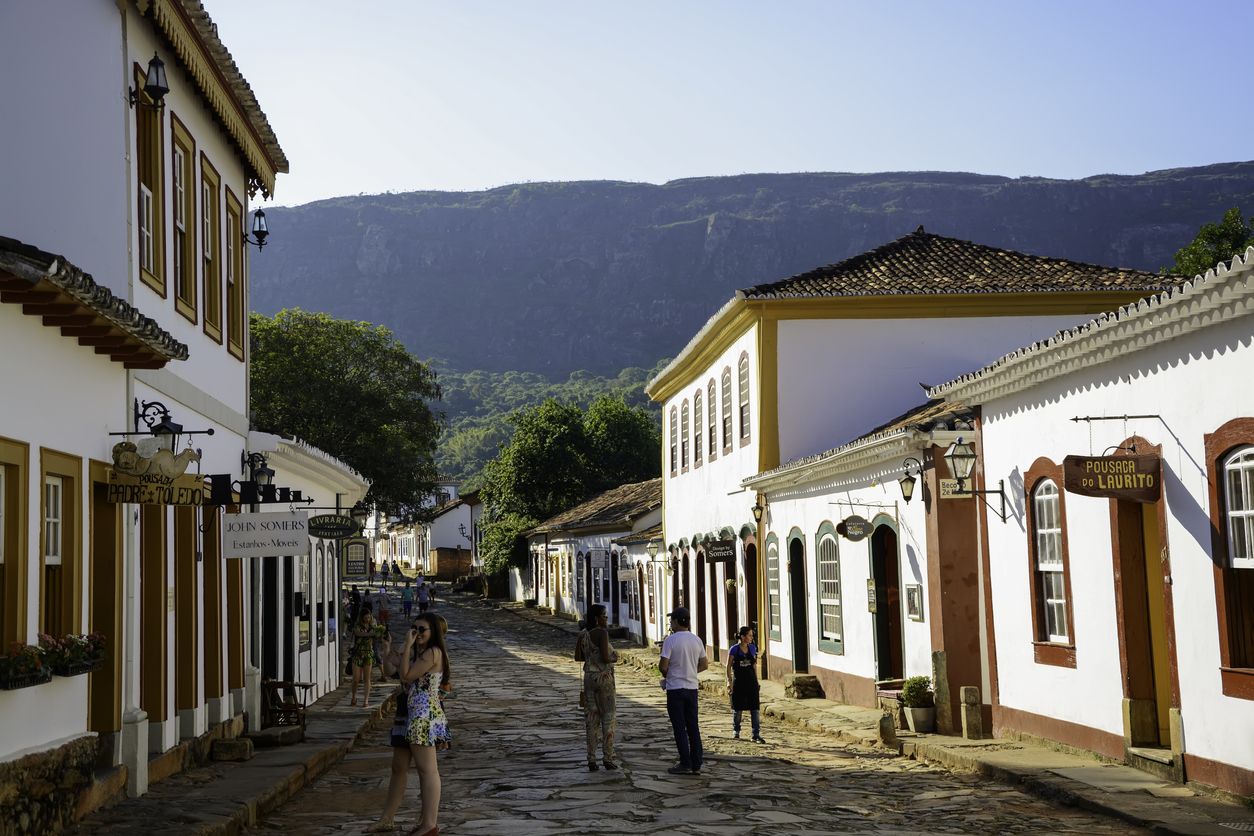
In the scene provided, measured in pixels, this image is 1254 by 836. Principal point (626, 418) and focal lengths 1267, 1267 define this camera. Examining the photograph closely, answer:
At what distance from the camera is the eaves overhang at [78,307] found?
7367mm

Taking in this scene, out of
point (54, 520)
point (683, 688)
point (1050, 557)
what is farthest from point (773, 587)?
point (54, 520)

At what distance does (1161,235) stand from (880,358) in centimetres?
13323

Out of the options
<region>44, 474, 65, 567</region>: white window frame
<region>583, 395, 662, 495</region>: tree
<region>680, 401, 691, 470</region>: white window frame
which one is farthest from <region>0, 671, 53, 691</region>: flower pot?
<region>583, 395, 662, 495</region>: tree

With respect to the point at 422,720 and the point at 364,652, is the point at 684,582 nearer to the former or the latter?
the point at 364,652

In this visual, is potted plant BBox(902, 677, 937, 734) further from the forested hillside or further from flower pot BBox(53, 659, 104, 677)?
the forested hillside

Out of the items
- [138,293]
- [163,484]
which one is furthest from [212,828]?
[138,293]

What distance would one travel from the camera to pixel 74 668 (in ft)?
27.5

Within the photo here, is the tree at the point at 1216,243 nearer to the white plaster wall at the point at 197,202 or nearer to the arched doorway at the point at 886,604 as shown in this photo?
the arched doorway at the point at 886,604

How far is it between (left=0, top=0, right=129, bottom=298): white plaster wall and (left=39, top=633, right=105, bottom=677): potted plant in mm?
2906

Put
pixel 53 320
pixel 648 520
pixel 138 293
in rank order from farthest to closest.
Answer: pixel 648 520
pixel 138 293
pixel 53 320

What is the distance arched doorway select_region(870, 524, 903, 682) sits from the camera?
17359mm

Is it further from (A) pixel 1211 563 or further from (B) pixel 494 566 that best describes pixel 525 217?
(A) pixel 1211 563

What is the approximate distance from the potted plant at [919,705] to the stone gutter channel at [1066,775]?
0.52 ft

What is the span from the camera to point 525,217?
591 ft
